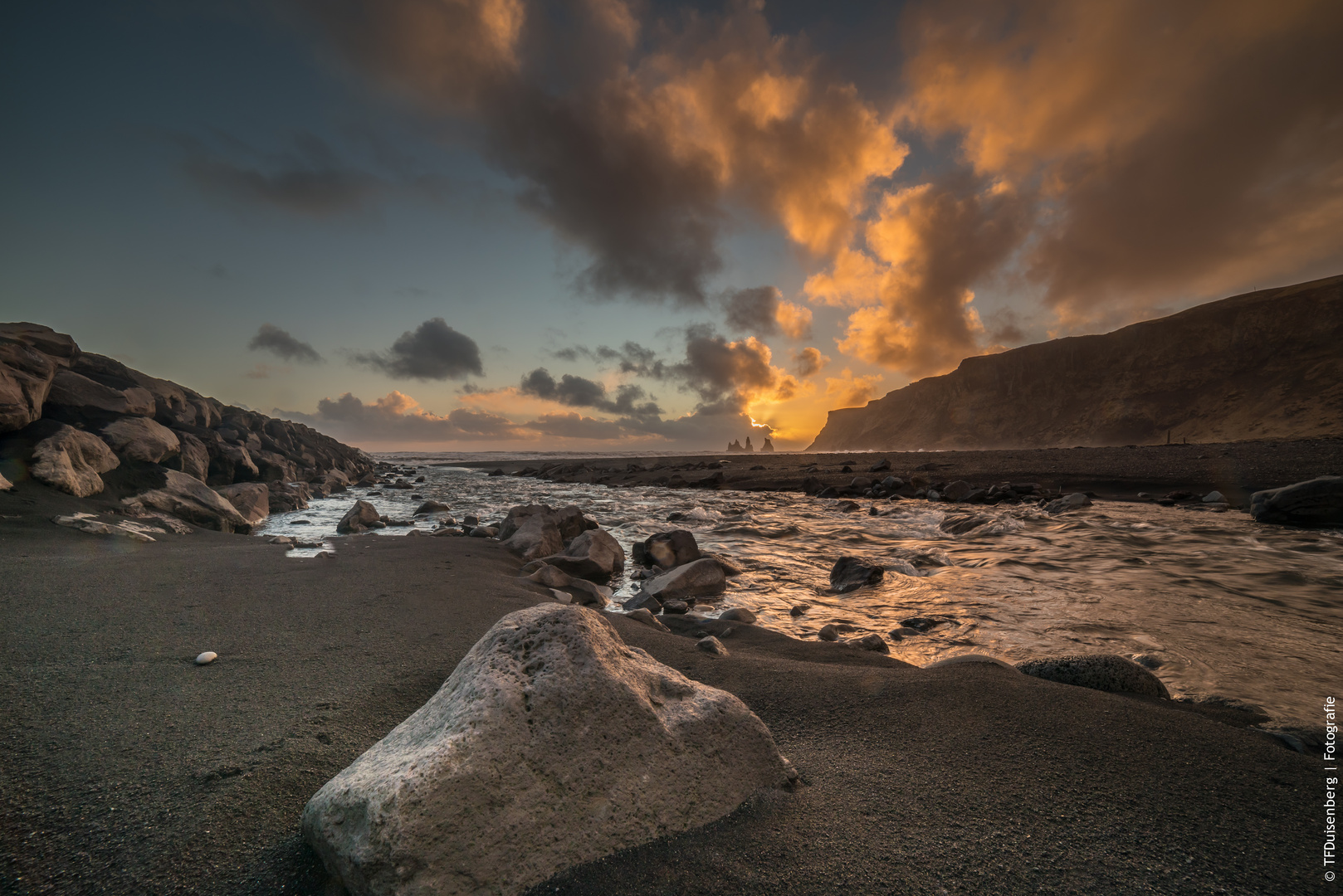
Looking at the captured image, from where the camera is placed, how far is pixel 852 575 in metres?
6.52

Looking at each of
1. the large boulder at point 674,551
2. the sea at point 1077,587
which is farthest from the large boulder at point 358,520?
the large boulder at point 674,551

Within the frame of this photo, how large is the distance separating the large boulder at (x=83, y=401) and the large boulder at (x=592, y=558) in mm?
8941

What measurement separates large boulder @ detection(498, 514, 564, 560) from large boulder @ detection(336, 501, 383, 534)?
12.5 ft

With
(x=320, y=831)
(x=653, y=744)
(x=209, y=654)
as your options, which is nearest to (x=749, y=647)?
(x=653, y=744)

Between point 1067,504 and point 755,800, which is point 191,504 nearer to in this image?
point 755,800

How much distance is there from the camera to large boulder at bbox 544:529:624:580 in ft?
23.5

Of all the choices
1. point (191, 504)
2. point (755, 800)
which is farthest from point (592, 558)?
point (191, 504)

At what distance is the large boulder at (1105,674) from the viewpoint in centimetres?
301

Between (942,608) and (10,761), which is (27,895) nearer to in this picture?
(10,761)

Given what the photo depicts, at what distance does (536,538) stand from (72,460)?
6.91 metres

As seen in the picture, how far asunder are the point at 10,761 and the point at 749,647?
396 centimetres

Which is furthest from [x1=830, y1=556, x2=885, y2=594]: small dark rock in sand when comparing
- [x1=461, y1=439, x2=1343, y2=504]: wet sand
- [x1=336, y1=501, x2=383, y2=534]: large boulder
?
[x1=461, y1=439, x2=1343, y2=504]: wet sand

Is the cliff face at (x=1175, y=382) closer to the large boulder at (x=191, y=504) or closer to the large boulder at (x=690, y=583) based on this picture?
the large boulder at (x=690, y=583)

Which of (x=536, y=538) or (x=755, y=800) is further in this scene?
(x=536, y=538)
